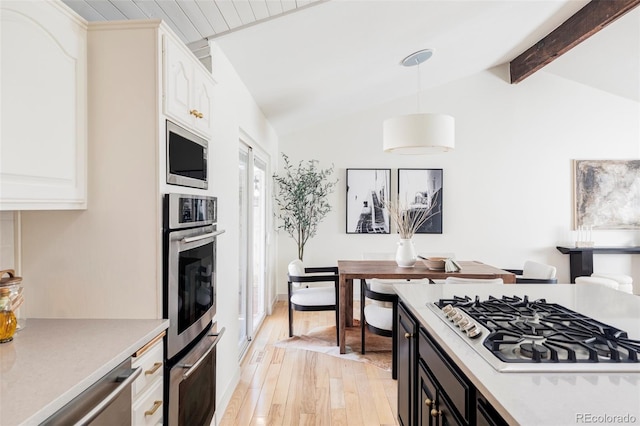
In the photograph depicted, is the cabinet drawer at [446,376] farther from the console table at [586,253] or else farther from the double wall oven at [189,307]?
the console table at [586,253]

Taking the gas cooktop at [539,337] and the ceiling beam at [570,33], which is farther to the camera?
the ceiling beam at [570,33]

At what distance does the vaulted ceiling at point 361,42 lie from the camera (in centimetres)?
204

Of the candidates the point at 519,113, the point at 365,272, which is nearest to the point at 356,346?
the point at 365,272

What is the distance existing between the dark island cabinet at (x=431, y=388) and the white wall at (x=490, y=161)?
342cm

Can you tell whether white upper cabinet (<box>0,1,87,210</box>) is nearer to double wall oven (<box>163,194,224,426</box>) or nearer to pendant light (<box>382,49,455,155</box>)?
double wall oven (<box>163,194,224,426</box>)

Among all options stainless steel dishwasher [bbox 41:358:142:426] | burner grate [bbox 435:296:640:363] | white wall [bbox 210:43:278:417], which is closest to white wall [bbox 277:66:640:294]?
white wall [bbox 210:43:278:417]

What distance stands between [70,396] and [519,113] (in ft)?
19.4

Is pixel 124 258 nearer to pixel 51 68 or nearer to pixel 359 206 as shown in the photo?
pixel 51 68

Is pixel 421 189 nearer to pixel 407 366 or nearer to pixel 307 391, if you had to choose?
pixel 307 391

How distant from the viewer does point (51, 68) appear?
1.28m

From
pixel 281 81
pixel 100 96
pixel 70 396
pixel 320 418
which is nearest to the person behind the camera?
pixel 70 396

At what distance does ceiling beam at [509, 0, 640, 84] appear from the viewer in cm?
349

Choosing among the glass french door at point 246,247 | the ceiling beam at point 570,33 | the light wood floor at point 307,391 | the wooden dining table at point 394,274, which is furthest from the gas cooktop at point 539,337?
the ceiling beam at point 570,33

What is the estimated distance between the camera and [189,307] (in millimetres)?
1730
